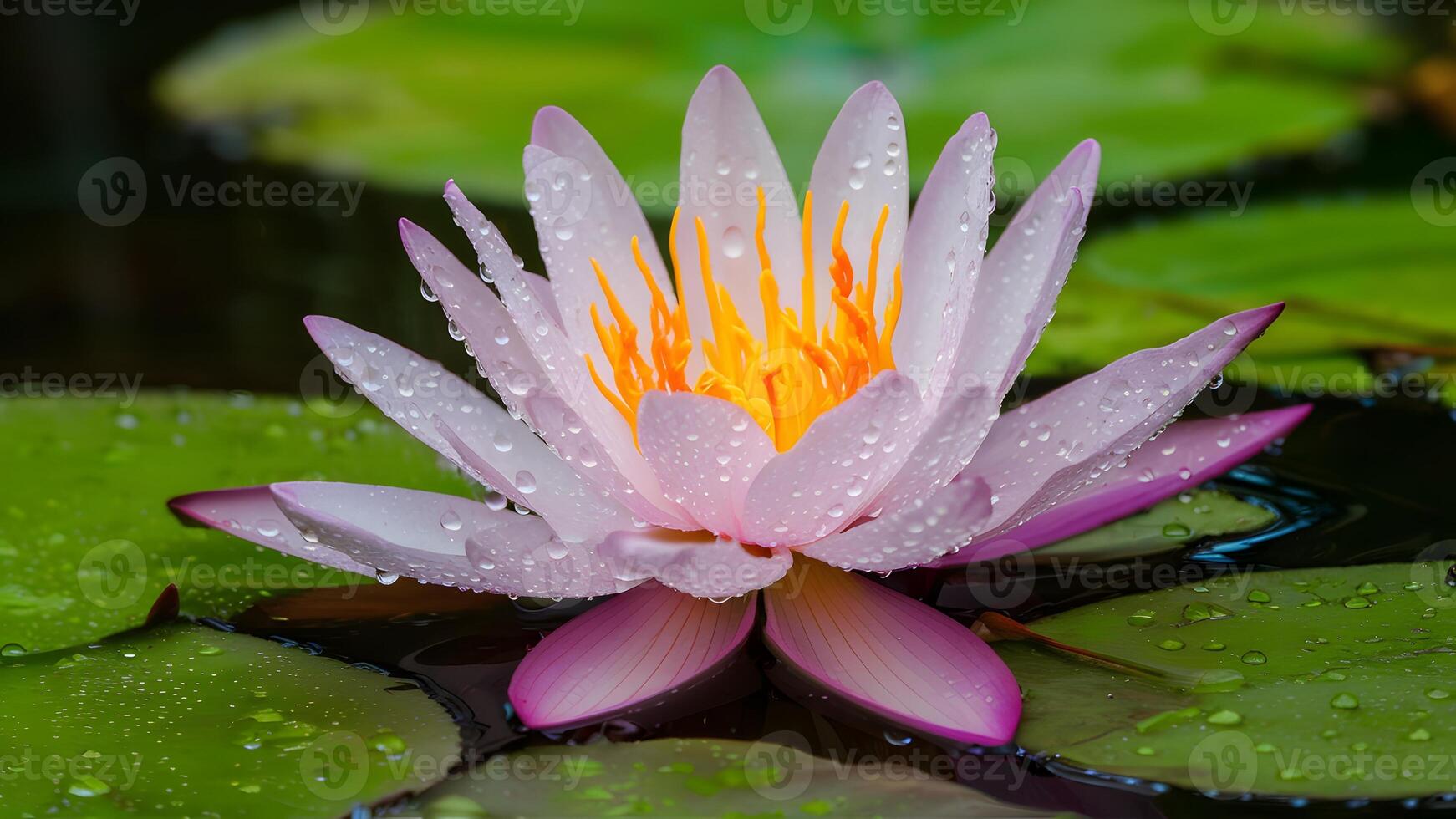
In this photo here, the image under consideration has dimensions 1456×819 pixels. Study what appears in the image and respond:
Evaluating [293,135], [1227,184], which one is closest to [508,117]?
[293,135]

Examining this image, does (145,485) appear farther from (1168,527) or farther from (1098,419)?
(1168,527)

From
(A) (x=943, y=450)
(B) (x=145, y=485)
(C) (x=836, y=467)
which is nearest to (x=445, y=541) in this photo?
(C) (x=836, y=467)

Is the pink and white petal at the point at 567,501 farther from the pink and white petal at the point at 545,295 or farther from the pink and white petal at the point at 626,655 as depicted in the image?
the pink and white petal at the point at 545,295

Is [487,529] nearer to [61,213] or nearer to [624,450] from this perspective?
[624,450]

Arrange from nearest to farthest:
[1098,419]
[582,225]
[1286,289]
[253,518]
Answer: [1098,419] < [253,518] < [582,225] < [1286,289]

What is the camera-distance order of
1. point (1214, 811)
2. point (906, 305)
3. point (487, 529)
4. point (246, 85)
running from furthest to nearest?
point (246, 85) < point (906, 305) < point (487, 529) < point (1214, 811)

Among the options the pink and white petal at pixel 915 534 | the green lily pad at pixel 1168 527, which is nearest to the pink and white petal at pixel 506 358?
the pink and white petal at pixel 915 534
